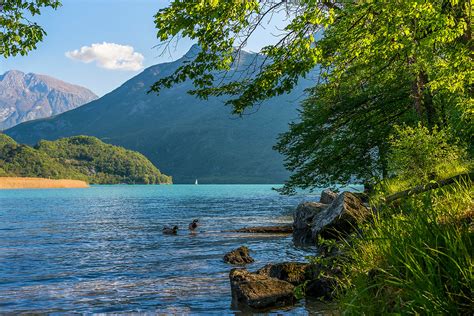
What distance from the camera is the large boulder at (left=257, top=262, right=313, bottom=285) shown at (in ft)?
39.5

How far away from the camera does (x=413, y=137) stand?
14.5 metres

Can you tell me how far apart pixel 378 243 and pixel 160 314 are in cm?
638

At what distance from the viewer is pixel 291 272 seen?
482 inches

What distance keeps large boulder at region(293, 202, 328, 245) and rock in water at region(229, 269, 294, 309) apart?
36.0ft

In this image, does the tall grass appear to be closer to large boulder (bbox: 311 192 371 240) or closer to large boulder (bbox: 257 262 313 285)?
large boulder (bbox: 257 262 313 285)

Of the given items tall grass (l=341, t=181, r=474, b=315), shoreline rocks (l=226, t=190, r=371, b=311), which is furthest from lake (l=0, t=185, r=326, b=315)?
tall grass (l=341, t=181, r=474, b=315)

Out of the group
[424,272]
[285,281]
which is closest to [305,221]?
[285,281]

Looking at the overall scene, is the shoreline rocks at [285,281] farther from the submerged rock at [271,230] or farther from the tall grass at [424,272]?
the submerged rock at [271,230]

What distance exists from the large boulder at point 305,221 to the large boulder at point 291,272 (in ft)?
30.7

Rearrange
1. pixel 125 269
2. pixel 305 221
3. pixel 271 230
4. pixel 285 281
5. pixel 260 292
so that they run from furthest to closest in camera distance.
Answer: pixel 271 230 → pixel 305 221 → pixel 125 269 → pixel 285 281 → pixel 260 292

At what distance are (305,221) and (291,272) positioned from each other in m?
11.4

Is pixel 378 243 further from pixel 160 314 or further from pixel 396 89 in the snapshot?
pixel 396 89

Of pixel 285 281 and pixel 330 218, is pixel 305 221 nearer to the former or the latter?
pixel 330 218

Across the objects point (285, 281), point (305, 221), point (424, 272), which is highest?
point (424, 272)
